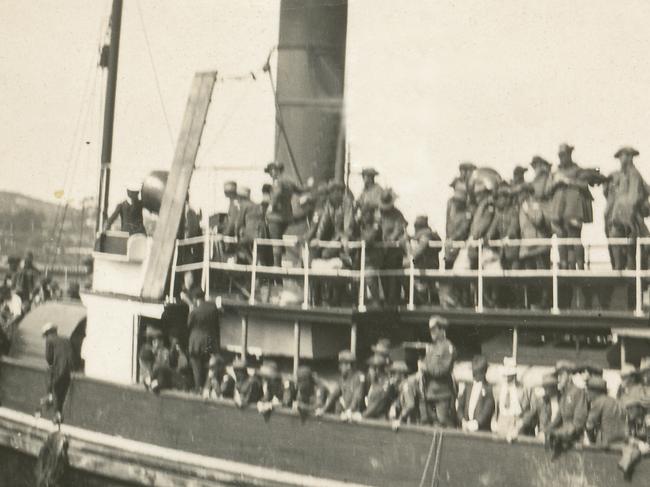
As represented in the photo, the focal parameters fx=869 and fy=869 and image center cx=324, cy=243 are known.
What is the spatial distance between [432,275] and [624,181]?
2464 mm

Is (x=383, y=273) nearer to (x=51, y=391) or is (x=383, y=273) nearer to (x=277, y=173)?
(x=277, y=173)

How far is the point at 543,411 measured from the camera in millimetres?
8547

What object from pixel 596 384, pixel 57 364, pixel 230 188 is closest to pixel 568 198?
pixel 596 384

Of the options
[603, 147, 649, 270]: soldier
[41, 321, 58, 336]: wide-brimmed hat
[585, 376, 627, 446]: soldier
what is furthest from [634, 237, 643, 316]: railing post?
[41, 321, 58, 336]: wide-brimmed hat

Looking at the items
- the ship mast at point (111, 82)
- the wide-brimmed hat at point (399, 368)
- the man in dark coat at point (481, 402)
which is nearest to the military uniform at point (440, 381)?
the man in dark coat at point (481, 402)

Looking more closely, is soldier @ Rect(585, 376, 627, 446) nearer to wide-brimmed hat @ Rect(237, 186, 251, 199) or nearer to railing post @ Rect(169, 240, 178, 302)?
wide-brimmed hat @ Rect(237, 186, 251, 199)

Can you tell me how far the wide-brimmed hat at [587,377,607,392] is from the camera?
828cm

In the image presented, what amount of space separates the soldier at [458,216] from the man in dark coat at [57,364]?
223 inches

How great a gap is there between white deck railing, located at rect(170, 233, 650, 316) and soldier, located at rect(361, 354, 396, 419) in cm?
101

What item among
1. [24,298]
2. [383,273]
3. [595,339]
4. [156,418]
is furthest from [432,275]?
[24,298]

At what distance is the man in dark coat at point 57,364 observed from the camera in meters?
12.5

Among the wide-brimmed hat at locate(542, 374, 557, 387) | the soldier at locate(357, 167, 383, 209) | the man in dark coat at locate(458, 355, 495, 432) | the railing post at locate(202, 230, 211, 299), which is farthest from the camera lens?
the railing post at locate(202, 230, 211, 299)

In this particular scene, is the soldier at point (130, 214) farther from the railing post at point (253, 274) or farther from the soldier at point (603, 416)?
the soldier at point (603, 416)

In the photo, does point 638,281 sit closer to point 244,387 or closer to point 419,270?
point 419,270
